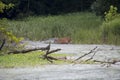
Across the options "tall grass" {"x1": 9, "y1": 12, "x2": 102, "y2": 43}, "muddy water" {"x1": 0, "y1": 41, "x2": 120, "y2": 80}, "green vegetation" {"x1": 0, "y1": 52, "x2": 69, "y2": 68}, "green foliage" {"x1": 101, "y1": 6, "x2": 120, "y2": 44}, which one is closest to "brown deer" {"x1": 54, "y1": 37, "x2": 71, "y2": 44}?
"tall grass" {"x1": 9, "y1": 12, "x2": 102, "y2": 43}

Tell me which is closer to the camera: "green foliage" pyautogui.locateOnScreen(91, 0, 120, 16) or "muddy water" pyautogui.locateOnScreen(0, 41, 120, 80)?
"muddy water" pyautogui.locateOnScreen(0, 41, 120, 80)

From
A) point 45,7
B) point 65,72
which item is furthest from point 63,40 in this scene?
point 45,7

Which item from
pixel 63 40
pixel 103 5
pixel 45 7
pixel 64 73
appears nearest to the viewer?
pixel 64 73

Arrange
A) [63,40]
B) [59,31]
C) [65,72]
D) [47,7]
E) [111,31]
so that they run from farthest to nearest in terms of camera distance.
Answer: [47,7]
[59,31]
[63,40]
[111,31]
[65,72]

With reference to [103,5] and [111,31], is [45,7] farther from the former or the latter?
[111,31]

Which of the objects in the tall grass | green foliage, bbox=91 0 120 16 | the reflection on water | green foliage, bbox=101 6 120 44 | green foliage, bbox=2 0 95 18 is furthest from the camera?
green foliage, bbox=2 0 95 18

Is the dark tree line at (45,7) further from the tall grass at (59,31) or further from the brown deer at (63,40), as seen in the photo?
the brown deer at (63,40)

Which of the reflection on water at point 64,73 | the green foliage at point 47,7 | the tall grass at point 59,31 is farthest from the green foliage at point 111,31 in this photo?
the green foliage at point 47,7

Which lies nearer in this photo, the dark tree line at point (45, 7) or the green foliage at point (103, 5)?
the green foliage at point (103, 5)

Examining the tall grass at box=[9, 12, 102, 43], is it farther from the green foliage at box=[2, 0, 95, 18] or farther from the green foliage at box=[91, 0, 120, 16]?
the green foliage at box=[2, 0, 95, 18]

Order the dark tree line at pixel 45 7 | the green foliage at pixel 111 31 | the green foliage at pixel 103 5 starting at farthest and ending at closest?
1. the dark tree line at pixel 45 7
2. the green foliage at pixel 103 5
3. the green foliage at pixel 111 31

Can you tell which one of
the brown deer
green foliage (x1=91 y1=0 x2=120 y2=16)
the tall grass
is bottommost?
the brown deer

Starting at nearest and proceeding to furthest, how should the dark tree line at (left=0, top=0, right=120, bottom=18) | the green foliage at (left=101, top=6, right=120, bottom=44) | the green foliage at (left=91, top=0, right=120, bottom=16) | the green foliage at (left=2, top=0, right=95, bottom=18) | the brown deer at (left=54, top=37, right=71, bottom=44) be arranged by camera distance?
the green foliage at (left=101, top=6, right=120, bottom=44)
the brown deer at (left=54, top=37, right=71, bottom=44)
the green foliage at (left=91, top=0, right=120, bottom=16)
the dark tree line at (left=0, top=0, right=120, bottom=18)
the green foliage at (left=2, top=0, right=95, bottom=18)

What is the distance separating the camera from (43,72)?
16.5 m
